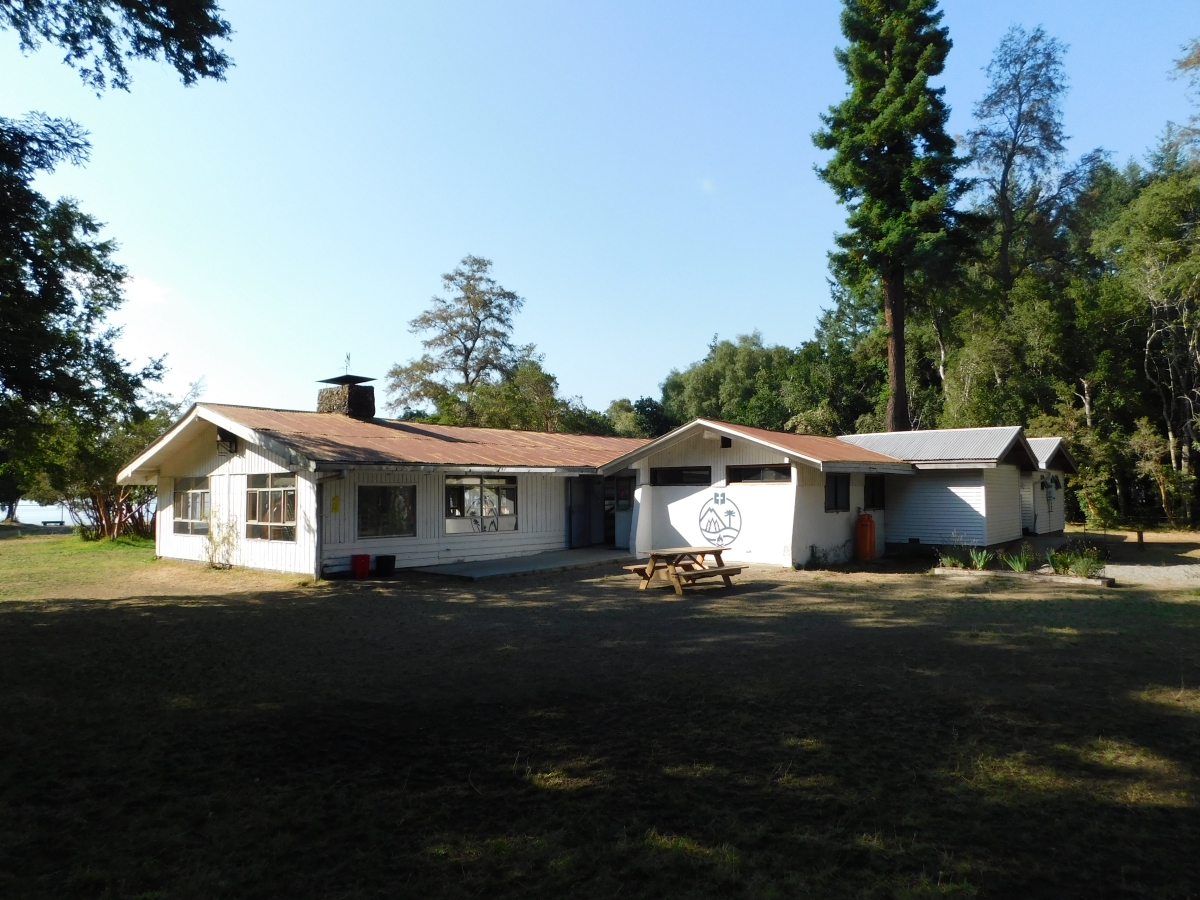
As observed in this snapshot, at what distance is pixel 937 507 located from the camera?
63.3 ft

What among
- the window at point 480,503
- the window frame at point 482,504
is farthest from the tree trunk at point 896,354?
the window at point 480,503

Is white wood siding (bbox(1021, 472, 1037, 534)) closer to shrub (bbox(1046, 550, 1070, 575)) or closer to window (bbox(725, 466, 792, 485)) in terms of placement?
shrub (bbox(1046, 550, 1070, 575))

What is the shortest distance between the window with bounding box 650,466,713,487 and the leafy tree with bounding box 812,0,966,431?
1460 centimetres

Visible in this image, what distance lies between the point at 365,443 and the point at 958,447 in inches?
566

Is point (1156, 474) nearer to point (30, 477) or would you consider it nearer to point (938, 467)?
point (938, 467)

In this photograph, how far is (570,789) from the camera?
4.66m

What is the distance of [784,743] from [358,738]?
3060mm

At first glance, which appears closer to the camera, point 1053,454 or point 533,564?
point 533,564

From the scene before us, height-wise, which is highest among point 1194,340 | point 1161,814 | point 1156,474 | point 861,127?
point 861,127

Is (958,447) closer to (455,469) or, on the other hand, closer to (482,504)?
(482,504)

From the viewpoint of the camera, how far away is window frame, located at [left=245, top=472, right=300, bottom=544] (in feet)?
52.9

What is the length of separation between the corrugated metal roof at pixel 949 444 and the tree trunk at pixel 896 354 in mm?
8751

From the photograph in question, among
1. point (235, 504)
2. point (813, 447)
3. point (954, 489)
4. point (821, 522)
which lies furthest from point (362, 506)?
point (954, 489)

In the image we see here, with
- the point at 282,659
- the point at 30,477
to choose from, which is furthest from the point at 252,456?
the point at 30,477
